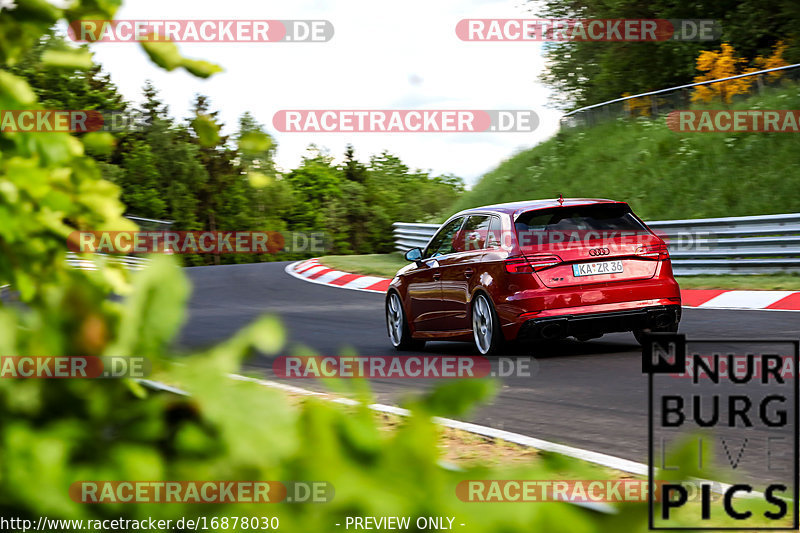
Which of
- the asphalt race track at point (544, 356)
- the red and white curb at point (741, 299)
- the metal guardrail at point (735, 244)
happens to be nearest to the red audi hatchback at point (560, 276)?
the asphalt race track at point (544, 356)

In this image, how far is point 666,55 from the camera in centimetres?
3531

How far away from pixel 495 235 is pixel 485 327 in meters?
0.91

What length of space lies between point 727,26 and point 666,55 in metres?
2.63

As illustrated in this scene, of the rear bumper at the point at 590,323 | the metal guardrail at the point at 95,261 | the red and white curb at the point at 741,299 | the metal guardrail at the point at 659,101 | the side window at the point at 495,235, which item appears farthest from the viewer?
the metal guardrail at the point at 659,101

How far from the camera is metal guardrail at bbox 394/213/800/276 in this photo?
55.2 feet

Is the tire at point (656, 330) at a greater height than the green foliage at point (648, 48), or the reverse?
the green foliage at point (648, 48)

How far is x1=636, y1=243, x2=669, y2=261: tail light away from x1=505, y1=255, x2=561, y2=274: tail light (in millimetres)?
858

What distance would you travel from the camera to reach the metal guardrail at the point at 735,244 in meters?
16.8

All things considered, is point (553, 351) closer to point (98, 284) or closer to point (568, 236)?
point (568, 236)

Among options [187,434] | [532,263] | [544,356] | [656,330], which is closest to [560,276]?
[532,263]

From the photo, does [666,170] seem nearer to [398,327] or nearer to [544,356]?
[398,327]

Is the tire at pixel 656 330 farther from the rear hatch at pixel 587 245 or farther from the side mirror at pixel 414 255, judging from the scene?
the side mirror at pixel 414 255

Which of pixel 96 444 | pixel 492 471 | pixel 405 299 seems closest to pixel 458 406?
pixel 492 471

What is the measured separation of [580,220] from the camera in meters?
10.4
